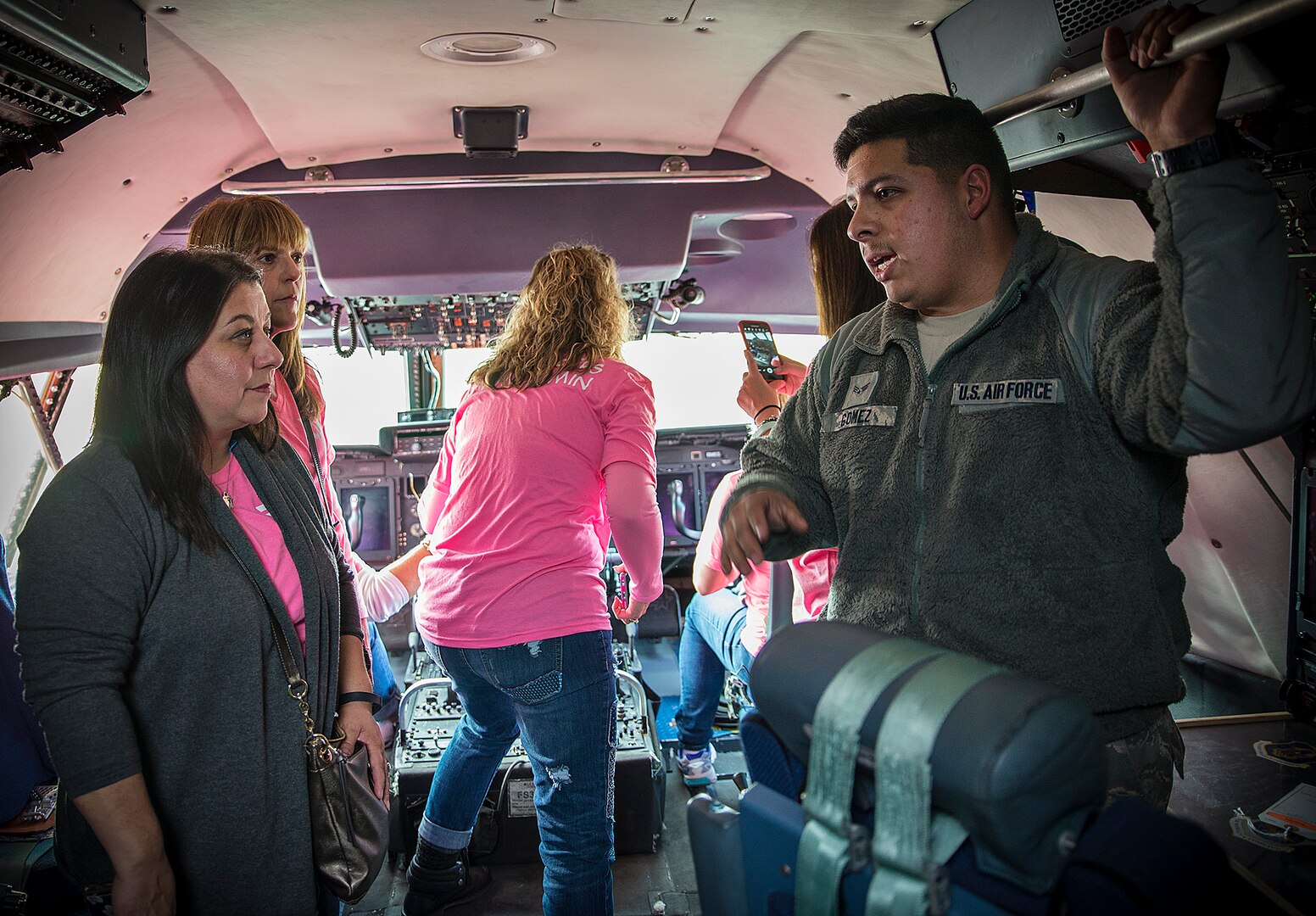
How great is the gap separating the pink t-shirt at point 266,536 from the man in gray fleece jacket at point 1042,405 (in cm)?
82

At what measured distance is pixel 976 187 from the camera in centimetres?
151

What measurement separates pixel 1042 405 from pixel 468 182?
2897 millimetres

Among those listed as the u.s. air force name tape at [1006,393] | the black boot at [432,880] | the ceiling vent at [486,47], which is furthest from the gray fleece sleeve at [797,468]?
the black boot at [432,880]

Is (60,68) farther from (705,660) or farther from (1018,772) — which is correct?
(705,660)

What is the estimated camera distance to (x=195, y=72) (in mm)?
2646

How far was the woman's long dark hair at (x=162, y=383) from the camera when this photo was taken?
4.96ft

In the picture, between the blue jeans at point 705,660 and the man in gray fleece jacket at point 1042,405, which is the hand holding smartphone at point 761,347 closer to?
the blue jeans at point 705,660

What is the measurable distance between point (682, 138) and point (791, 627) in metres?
3.02

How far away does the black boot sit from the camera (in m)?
2.71

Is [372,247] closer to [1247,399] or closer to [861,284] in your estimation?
[861,284]

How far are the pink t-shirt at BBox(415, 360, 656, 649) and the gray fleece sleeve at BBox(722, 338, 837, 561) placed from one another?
28.9 inches

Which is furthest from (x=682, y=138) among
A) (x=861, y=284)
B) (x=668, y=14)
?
(x=861, y=284)

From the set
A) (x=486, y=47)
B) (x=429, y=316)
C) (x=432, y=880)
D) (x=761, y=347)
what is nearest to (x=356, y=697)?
(x=432, y=880)

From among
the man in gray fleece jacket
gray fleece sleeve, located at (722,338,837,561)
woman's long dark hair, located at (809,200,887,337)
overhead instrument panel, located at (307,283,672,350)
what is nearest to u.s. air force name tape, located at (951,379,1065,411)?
the man in gray fleece jacket
